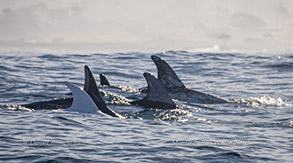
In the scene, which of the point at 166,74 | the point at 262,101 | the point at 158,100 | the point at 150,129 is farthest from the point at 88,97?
the point at 262,101

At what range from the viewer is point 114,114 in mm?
13977

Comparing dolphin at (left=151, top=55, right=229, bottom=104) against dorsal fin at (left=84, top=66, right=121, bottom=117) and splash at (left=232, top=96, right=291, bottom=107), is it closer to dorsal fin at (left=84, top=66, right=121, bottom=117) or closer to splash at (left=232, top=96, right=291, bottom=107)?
splash at (left=232, top=96, right=291, bottom=107)

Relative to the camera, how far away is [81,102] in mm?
13398

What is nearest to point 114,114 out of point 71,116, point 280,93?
point 71,116

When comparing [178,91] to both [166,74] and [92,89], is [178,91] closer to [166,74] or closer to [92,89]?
[166,74]

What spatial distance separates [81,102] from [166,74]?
4970mm

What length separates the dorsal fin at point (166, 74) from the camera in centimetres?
1742

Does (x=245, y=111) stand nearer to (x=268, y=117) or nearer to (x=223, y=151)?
(x=268, y=117)

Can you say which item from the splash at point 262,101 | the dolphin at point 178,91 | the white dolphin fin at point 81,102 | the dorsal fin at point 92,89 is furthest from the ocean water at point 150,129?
the dolphin at point 178,91

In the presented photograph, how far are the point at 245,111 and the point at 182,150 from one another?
265 inches

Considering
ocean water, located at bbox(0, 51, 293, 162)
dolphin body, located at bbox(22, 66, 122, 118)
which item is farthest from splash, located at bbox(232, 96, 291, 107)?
dolphin body, located at bbox(22, 66, 122, 118)

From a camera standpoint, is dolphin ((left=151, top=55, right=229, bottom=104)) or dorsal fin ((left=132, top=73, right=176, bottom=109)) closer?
dorsal fin ((left=132, top=73, right=176, bottom=109))

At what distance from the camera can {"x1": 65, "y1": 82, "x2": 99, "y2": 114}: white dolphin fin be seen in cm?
1285

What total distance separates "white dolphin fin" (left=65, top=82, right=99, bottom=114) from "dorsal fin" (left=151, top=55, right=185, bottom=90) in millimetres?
4235
